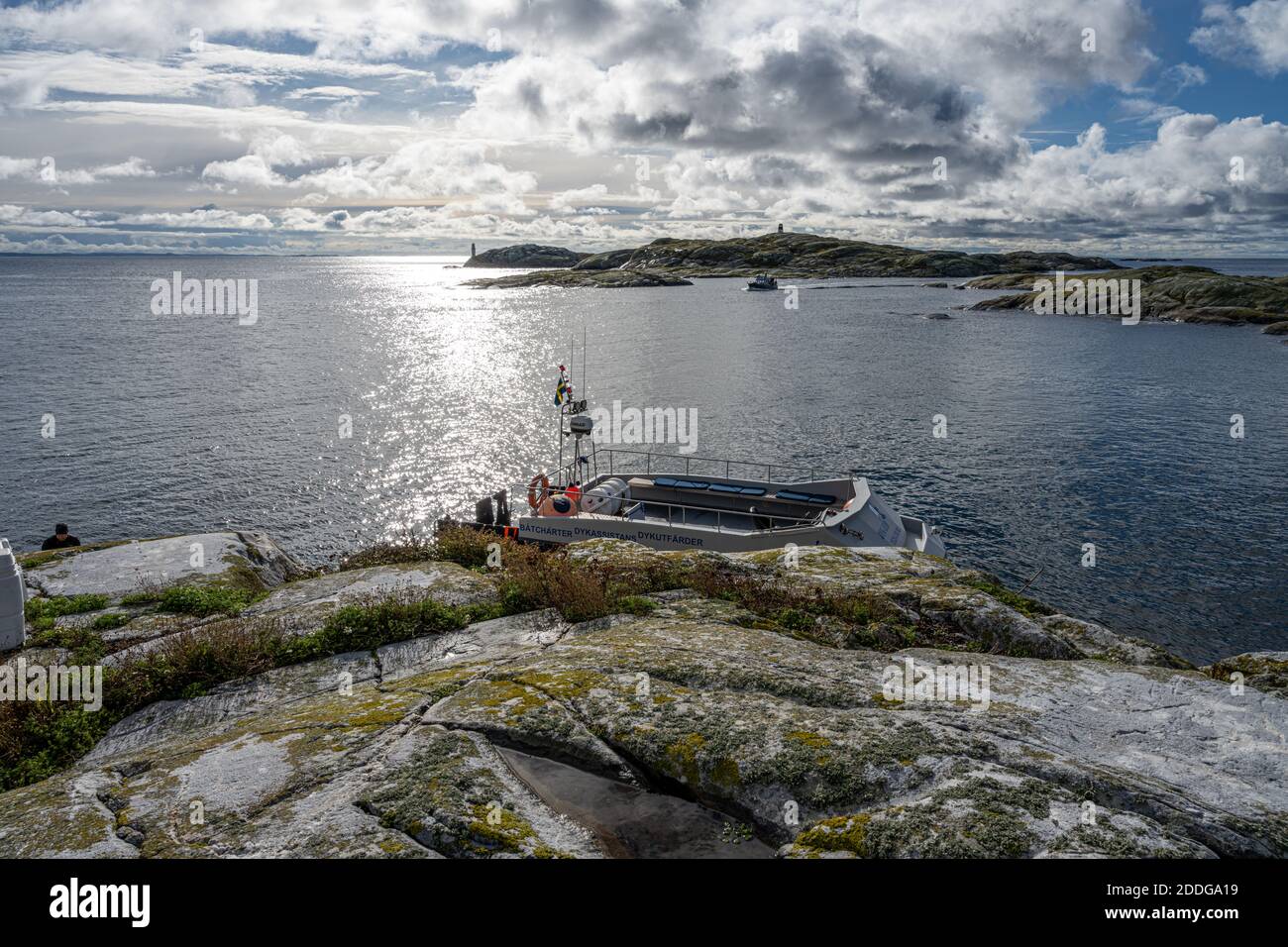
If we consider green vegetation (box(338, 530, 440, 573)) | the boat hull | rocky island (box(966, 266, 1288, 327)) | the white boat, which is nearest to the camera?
green vegetation (box(338, 530, 440, 573))

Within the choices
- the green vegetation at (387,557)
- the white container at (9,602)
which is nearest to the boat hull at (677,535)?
the green vegetation at (387,557)

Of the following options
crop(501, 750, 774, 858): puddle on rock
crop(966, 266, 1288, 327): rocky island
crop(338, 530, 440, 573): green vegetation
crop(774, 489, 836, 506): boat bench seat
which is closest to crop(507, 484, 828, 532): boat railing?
crop(774, 489, 836, 506): boat bench seat

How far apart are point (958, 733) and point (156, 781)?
7715 mm

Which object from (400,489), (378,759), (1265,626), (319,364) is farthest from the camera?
(319,364)

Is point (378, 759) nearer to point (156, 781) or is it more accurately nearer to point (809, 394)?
point (156, 781)

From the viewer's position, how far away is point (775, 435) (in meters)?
57.3

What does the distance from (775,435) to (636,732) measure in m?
51.1

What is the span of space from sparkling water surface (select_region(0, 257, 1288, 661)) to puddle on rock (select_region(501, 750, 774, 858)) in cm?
2702

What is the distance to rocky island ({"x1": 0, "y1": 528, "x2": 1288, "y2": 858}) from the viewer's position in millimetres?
6004

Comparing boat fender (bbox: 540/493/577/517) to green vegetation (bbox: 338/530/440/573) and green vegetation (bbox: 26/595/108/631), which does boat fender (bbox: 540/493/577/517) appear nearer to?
green vegetation (bbox: 338/530/440/573)

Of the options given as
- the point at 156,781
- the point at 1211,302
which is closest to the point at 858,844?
the point at 156,781

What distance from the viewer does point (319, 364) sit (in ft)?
310

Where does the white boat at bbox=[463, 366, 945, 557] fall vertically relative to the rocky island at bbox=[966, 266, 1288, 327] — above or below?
below

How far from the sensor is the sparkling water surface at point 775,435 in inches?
1411
